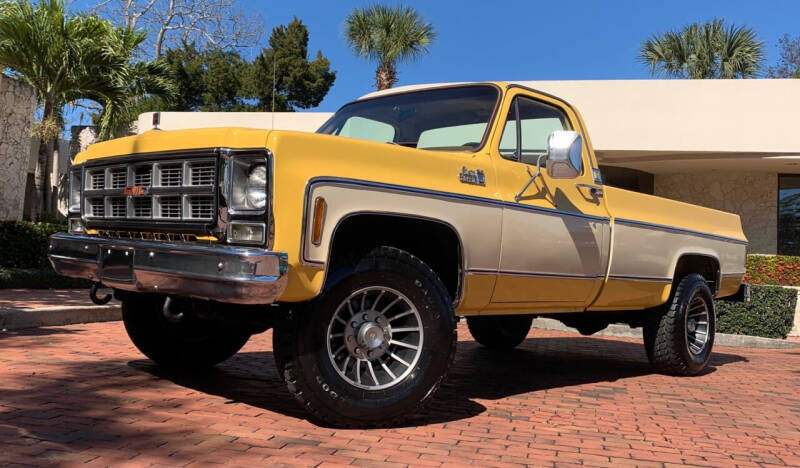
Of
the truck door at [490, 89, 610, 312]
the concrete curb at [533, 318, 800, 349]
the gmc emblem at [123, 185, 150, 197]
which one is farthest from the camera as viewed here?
the concrete curb at [533, 318, 800, 349]

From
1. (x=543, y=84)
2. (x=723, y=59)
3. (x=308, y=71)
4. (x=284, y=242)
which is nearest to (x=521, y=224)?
(x=284, y=242)

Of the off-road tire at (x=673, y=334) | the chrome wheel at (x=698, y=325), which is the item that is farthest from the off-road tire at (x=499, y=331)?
the chrome wheel at (x=698, y=325)

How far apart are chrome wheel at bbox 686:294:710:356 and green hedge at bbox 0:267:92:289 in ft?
32.7

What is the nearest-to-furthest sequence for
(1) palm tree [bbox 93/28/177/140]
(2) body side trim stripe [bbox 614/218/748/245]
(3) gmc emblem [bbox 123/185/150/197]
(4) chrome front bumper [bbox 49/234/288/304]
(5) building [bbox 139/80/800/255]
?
(4) chrome front bumper [bbox 49/234/288/304] → (3) gmc emblem [bbox 123/185/150/197] → (2) body side trim stripe [bbox 614/218/748/245] → (5) building [bbox 139/80/800/255] → (1) palm tree [bbox 93/28/177/140]

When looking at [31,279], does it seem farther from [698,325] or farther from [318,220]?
[318,220]

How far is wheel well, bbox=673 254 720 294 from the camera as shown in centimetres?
700

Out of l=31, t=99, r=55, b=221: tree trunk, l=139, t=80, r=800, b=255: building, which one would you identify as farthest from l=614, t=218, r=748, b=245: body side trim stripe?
l=31, t=99, r=55, b=221: tree trunk

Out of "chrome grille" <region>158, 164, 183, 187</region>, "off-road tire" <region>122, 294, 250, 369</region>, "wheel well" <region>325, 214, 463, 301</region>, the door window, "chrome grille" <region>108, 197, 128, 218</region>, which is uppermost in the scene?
the door window

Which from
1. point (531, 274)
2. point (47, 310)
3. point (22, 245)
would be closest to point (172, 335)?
point (531, 274)

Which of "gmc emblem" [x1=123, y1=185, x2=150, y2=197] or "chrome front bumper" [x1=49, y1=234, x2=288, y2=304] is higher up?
"gmc emblem" [x1=123, y1=185, x2=150, y2=197]

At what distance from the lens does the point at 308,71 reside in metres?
47.4

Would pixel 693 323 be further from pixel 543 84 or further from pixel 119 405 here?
pixel 543 84

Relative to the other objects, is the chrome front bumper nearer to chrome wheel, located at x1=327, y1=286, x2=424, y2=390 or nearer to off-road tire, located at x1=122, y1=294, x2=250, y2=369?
chrome wheel, located at x1=327, y1=286, x2=424, y2=390

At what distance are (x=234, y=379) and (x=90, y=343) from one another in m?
2.27
